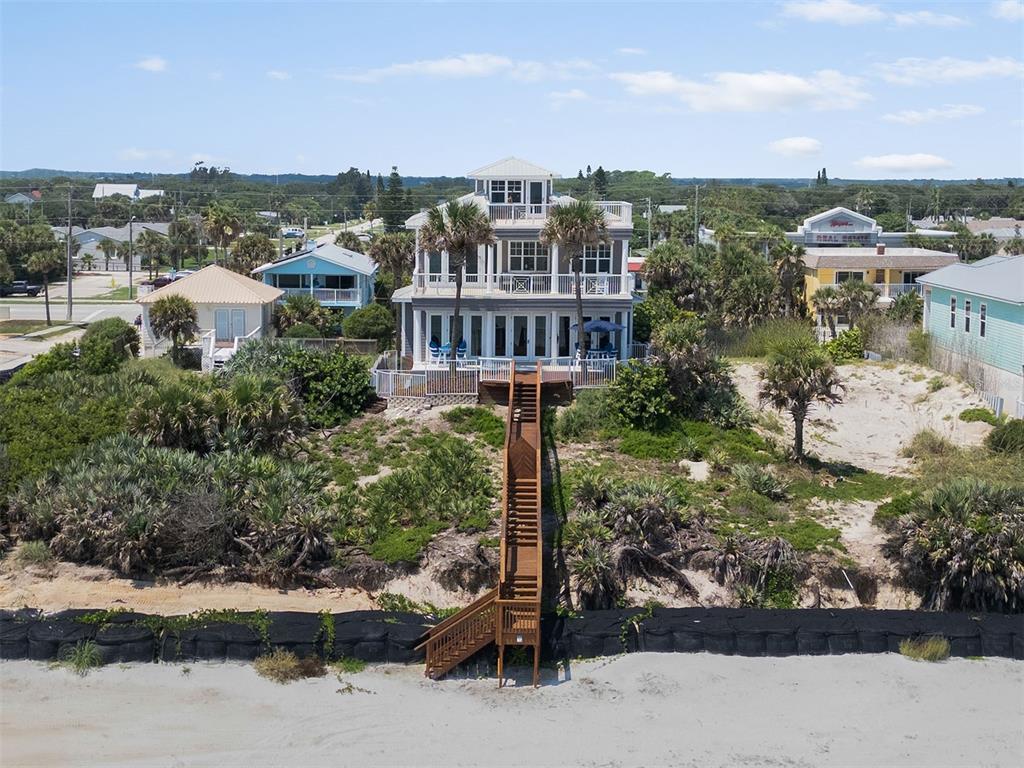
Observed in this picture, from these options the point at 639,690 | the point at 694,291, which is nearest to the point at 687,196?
the point at 694,291

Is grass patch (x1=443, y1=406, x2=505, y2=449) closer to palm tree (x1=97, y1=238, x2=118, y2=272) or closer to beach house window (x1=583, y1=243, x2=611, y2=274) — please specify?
beach house window (x1=583, y1=243, x2=611, y2=274)

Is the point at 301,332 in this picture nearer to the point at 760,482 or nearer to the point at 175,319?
the point at 175,319

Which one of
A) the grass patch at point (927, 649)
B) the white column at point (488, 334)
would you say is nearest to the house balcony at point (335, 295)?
the white column at point (488, 334)

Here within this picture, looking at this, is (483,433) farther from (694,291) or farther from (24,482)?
(694,291)

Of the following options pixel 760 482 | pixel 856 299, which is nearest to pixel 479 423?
pixel 760 482

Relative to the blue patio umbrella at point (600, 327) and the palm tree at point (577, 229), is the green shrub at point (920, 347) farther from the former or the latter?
the palm tree at point (577, 229)

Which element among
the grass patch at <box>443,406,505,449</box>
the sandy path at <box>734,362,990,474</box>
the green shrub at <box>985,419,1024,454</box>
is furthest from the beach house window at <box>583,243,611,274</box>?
the green shrub at <box>985,419,1024,454</box>
